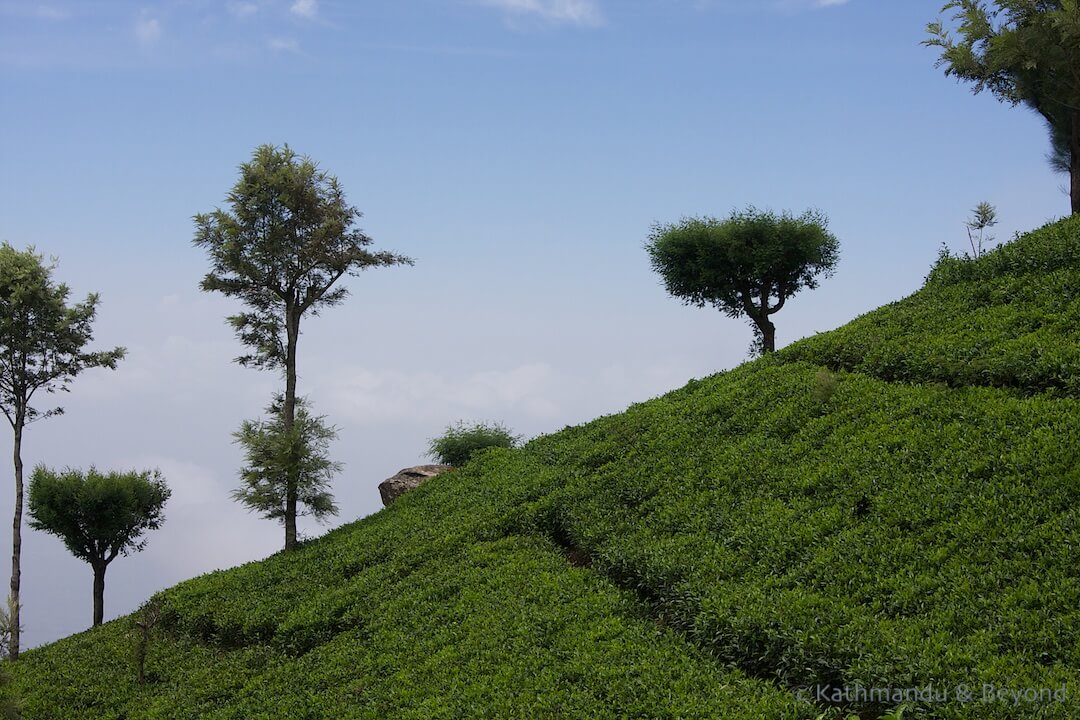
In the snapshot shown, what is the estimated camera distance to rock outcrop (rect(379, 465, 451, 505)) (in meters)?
29.6

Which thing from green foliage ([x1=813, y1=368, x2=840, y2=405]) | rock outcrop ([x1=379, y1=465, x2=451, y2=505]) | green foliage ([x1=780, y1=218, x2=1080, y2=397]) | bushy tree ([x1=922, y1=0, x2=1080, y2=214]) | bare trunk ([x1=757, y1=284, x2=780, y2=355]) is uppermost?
bushy tree ([x1=922, y1=0, x2=1080, y2=214])

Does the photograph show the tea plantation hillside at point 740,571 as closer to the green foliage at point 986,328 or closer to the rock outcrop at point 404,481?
the green foliage at point 986,328

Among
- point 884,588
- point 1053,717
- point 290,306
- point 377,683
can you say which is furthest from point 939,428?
point 290,306

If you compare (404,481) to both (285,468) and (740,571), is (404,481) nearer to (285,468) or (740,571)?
(285,468)

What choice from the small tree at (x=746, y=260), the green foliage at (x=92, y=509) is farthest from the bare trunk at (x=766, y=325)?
the green foliage at (x=92, y=509)

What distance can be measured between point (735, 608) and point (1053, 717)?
4365mm

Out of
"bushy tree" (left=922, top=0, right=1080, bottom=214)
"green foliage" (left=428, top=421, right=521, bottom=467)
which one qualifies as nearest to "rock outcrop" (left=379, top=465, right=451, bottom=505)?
"green foliage" (left=428, top=421, right=521, bottom=467)

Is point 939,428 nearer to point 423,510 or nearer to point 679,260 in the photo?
A: point 423,510

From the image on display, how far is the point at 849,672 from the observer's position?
10328 mm

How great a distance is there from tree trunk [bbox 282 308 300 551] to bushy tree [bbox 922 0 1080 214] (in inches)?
911

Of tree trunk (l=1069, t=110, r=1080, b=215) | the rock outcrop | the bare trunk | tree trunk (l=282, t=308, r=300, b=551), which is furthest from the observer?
the bare trunk

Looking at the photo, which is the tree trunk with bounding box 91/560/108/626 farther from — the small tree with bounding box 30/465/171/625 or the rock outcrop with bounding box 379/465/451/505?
the rock outcrop with bounding box 379/465/451/505

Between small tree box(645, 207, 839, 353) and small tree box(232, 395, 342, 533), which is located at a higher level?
small tree box(645, 207, 839, 353)

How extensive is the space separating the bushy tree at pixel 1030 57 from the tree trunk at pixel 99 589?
36670 mm
